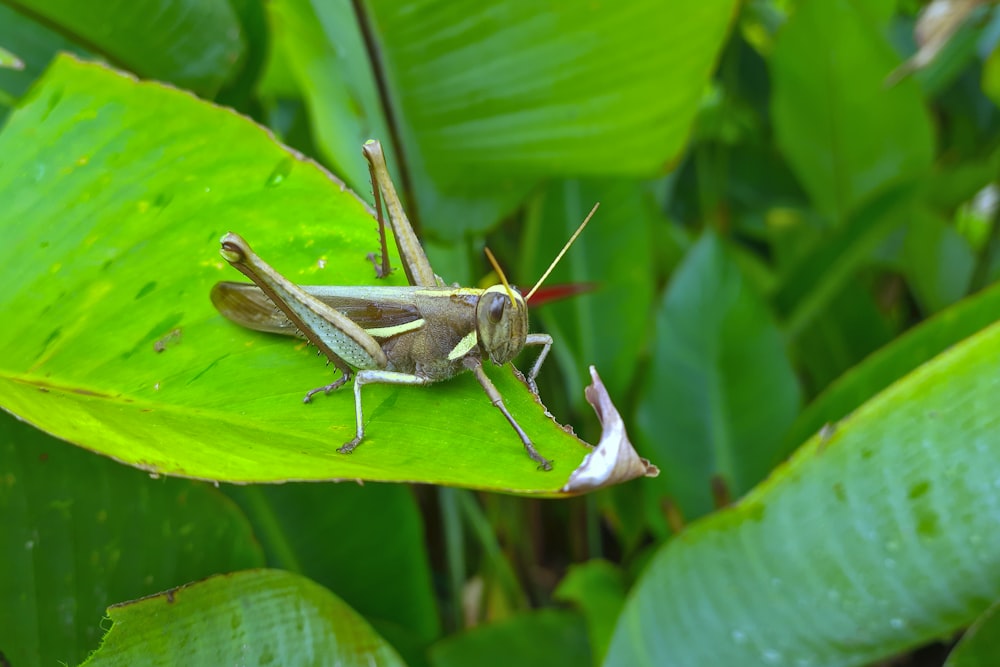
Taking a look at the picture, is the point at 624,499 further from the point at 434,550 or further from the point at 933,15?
the point at 933,15

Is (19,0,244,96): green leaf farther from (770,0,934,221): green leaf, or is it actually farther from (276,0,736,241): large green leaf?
(770,0,934,221): green leaf

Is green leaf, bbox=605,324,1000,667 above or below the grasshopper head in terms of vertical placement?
below

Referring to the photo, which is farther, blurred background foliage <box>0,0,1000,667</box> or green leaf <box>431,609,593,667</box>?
green leaf <box>431,609,593,667</box>

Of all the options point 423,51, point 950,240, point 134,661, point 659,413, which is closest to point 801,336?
point 950,240

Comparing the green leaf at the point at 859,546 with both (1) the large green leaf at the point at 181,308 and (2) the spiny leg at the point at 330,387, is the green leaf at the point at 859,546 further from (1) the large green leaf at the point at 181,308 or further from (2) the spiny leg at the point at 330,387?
(2) the spiny leg at the point at 330,387

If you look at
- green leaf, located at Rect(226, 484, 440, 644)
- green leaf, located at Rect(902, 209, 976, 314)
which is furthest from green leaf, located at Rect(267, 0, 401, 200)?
green leaf, located at Rect(902, 209, 976, 314)

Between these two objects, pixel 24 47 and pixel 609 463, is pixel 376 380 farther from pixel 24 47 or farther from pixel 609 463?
pixel 24 47

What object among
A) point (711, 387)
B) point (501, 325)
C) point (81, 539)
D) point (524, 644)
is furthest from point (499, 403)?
point (711, 387)
